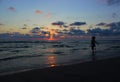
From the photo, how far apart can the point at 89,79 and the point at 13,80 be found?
336 cm

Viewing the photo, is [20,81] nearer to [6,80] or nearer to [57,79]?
[6,80]

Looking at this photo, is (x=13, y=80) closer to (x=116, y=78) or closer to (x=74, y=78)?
(x=74, y=78)

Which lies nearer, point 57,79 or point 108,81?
point 108,81

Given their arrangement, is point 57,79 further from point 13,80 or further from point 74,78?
point 13,80

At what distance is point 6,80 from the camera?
8.48 m

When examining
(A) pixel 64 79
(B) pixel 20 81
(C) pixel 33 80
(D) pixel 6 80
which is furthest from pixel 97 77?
(D) pixel 6 80

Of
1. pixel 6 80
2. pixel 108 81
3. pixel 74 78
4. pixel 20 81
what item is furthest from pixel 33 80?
pixel 108 81

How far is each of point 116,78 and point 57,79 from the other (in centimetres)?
259

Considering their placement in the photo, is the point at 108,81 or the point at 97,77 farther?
the point at 97,77

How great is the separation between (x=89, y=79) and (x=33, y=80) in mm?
2459

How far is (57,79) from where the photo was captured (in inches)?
330

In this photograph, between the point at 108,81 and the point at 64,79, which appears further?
the point at 64,79

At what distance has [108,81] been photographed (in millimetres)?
7820

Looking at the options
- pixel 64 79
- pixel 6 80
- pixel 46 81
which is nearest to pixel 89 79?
pixel 64 79
